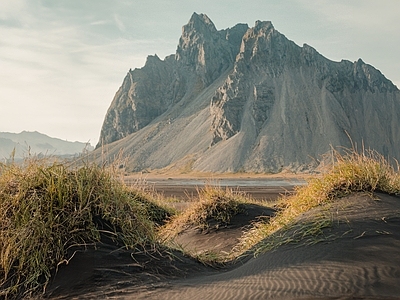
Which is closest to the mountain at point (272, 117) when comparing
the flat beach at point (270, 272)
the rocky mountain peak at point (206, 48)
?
the rocky mountain peak at point (206, 48)

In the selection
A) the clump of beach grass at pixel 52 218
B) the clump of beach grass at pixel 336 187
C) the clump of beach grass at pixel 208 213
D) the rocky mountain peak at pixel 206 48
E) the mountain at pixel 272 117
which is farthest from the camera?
the rocky mountain peak at pixel 206 48

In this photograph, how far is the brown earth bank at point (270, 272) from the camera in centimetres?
593

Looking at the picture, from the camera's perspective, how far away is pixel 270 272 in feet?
22.0

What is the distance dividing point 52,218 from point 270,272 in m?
3.28

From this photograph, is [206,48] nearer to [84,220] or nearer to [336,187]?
[336,187]

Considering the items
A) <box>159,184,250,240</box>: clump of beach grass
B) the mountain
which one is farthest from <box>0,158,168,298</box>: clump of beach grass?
the mountain

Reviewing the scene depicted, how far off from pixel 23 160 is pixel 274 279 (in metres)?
4.74

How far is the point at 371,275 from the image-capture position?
6191 mm

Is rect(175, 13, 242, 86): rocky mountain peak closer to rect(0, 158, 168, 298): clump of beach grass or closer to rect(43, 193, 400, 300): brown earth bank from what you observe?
rect(0, 158, 168, 298): clump of beach grass

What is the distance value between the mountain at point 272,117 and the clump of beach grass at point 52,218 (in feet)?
302

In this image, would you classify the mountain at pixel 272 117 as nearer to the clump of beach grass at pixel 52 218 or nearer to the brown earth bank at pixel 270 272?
the brown earth bank at pixel 270 272

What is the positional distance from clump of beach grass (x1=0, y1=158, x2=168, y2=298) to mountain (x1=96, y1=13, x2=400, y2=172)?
302 ft

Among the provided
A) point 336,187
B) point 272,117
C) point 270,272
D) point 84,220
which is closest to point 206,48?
point 272,117

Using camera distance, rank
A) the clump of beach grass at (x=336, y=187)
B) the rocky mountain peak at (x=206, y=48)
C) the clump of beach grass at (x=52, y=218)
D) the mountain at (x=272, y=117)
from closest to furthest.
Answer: the clump of beach grass at (x=52, y=218), the clump of beach grass at (x=336, y=187), the mountain at (x=272, y=117), the rocky mountain peak at (x=206, y=48)
